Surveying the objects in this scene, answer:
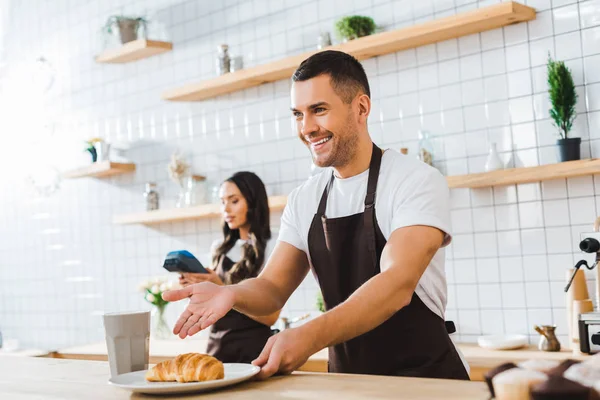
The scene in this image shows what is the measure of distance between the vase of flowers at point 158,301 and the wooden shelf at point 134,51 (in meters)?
1.41

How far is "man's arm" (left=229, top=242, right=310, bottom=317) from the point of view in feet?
6.00

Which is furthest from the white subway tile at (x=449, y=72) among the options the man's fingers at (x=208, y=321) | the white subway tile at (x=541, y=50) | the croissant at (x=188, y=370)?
the croissant at (x=188, y=370)

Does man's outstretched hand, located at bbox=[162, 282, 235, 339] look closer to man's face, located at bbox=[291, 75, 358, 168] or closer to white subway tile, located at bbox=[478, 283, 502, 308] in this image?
man's face, located at bbox=[291, 75, 358, 168]

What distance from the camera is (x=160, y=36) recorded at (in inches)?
188

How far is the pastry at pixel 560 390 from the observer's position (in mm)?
843

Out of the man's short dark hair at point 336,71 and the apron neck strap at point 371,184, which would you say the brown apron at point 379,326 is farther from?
the man's short dark hair at point 336,71

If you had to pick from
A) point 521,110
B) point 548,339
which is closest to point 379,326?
point 548,339

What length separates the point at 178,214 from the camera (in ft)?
14.1

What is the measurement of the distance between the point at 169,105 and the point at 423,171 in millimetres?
3059

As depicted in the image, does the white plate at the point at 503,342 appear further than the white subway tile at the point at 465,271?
No

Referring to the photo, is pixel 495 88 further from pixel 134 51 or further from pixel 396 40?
pixel 134 51

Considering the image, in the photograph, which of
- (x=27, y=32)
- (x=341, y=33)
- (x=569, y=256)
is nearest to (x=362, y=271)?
(x=569, y=256)

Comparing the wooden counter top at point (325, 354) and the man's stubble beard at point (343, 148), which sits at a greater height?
the man's stubble beard at point (343, 148)

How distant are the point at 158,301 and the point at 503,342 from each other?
1.98m
